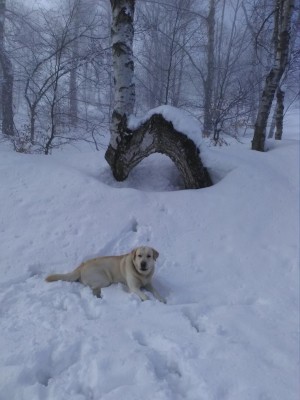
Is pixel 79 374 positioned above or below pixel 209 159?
below

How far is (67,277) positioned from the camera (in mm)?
3828

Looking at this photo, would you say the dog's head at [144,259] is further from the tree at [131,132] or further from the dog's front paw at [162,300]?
the tree at [131,132]

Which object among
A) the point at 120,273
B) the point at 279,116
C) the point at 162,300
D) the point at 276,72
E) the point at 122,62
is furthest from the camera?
the point at 279,116

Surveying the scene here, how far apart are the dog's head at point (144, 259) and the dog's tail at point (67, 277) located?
2.26 ft

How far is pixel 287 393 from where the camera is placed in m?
2.51

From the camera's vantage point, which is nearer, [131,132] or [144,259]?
[144,259]

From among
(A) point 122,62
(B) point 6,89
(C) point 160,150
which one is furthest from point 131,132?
(B) point 6,89

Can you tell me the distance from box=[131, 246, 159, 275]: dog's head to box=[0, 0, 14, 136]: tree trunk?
761 centimetres

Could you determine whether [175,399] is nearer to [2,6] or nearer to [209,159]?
[209,159]

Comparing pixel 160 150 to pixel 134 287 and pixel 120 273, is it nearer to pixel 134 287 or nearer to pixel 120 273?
pixel 120 273

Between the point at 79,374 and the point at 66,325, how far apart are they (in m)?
0.60

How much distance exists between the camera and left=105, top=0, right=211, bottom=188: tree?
543cm

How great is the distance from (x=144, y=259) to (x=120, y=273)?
0.38m

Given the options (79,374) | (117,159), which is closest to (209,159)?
(117,159)
